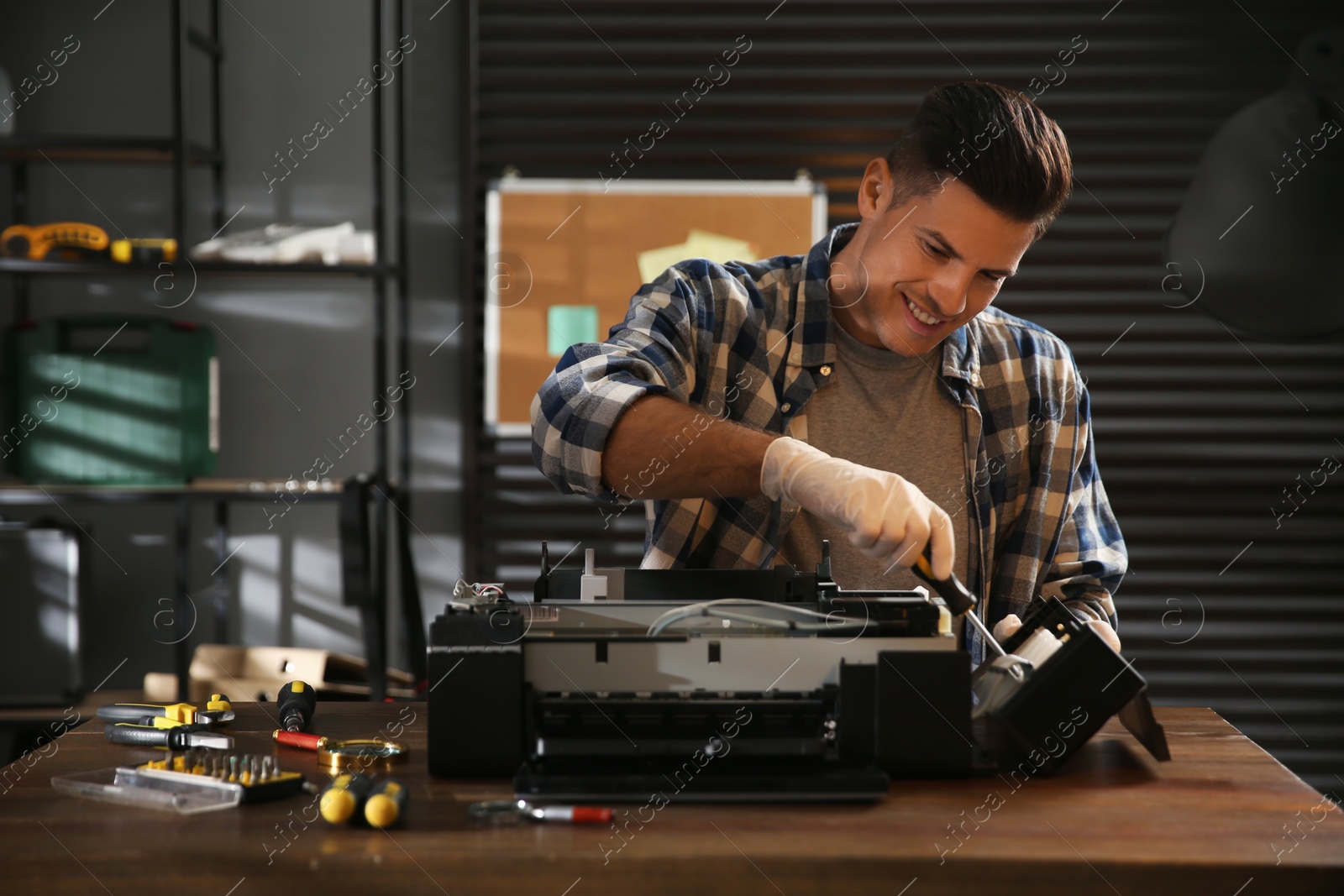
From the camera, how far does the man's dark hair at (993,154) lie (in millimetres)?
1475

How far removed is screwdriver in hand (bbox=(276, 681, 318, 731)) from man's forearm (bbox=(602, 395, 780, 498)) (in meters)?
0.46

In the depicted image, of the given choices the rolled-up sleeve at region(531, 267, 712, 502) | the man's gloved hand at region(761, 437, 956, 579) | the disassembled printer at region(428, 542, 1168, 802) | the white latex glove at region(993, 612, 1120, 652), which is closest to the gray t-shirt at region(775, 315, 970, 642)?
the white latex glove at region(993, 612, 1120, 652)

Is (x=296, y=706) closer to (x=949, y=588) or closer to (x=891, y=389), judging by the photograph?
(x=949, y=588)

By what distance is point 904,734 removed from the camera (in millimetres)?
1050

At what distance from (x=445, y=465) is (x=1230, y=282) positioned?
93.3 inches

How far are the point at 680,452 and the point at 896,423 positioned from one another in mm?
547

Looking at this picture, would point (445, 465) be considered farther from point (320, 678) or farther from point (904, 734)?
point (904, 734)

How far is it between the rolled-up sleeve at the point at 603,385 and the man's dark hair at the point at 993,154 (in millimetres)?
404

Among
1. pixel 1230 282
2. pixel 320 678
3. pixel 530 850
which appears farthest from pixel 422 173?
pixel 530 850

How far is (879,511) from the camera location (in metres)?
1.15

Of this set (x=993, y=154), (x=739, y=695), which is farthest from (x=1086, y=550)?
(x=739, y=695)

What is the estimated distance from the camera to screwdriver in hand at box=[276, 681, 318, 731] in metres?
1.22

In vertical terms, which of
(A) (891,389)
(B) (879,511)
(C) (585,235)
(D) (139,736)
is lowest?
(D) (139,736)

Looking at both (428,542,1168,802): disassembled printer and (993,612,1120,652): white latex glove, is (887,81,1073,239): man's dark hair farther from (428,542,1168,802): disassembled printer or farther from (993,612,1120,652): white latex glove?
(428,542,1168,802): disassembled printer
